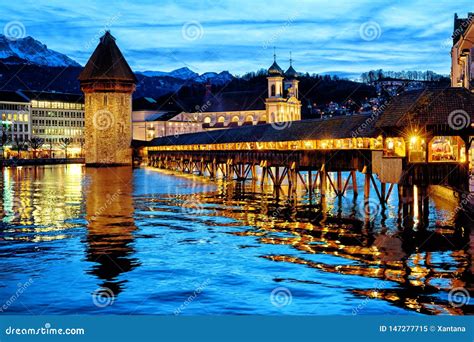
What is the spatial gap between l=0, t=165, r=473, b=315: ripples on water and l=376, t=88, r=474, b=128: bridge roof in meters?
3.93

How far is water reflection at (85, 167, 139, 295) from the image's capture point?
65.0 feet

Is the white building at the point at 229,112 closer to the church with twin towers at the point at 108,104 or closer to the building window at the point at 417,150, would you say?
the church with twin towers at the point at 108,104

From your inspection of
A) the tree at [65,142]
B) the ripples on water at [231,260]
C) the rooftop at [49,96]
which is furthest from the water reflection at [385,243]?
the rooftop at [49,96]

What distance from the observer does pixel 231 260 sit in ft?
71.6

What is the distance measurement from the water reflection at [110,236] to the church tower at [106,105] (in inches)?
2183

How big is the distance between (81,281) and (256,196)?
27.4 meters

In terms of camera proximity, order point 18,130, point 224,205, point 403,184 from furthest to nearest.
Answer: point 18,130 < point 224,205 < point 403,184

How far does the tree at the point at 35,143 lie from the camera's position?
5176 inches

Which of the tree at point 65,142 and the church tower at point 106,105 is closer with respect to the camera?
the church tower at point 106,105

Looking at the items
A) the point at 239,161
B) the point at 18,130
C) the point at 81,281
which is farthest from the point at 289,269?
the point at 18,130

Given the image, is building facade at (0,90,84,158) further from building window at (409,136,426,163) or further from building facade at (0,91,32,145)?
building window at (409,136,426,163)

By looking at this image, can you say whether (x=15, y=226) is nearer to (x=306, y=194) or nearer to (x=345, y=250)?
(x=345, y=250)

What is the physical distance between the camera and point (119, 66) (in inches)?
4067

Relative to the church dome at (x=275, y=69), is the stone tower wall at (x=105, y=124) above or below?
below
